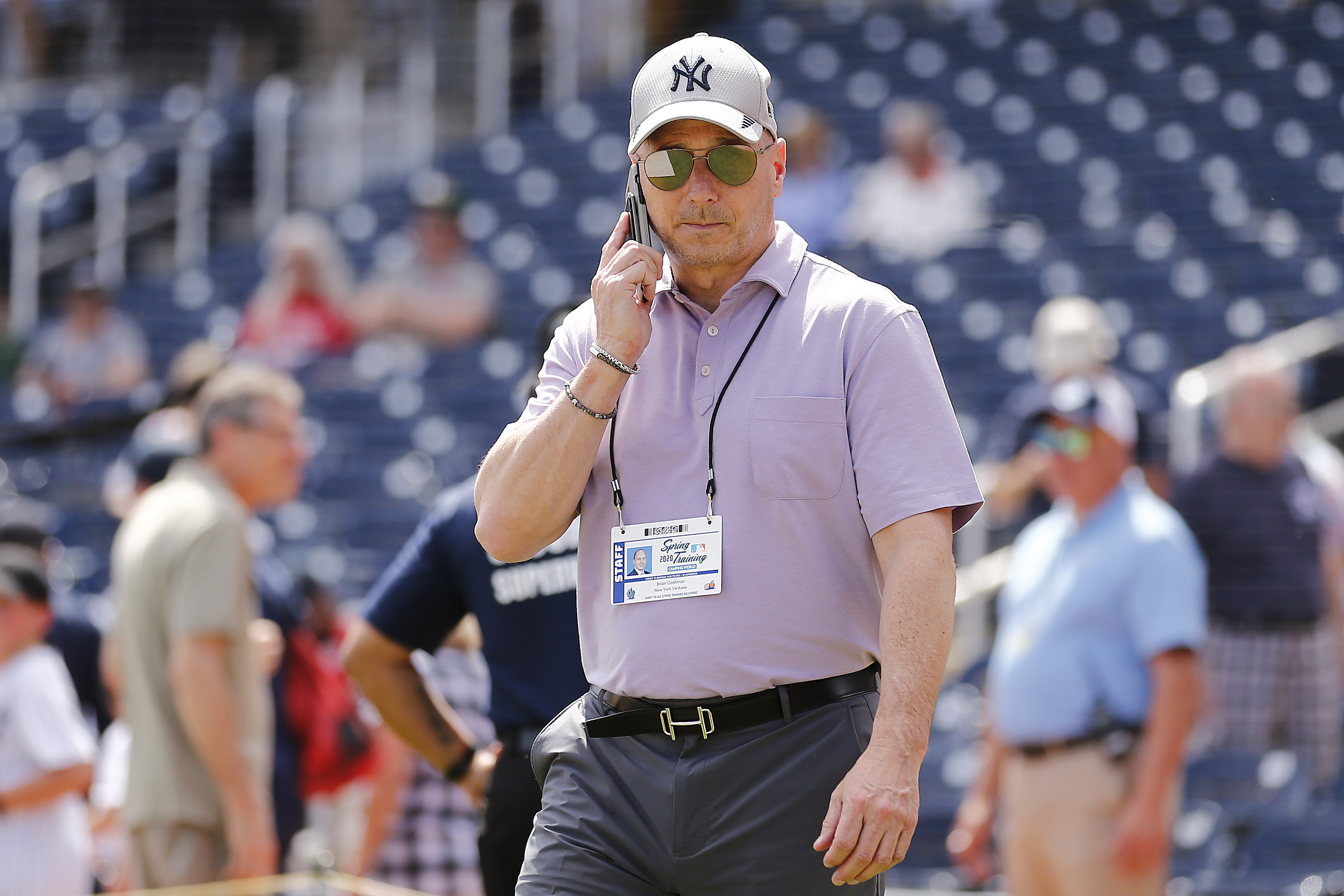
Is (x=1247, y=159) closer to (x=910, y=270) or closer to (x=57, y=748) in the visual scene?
(x=910, y=270)

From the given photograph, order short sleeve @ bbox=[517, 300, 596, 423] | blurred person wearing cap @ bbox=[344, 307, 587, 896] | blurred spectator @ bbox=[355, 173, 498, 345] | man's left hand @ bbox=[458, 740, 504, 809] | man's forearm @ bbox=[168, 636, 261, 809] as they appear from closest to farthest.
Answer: short sleeve @ bbox=[517, 300, 596, 423]
blurred person wearing cap @ bbox=[344, 307, 587, 896]
man's left hand @ bbox=[458, 740, 504, 809]
man's forearm @ bbox=[168, 636, 261, 809]
blurred spectator @ bbox=[355, 173, 498, 345]

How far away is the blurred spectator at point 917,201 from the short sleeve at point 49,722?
576 centimetres

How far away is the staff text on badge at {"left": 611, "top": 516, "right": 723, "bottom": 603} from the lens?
216 centimetres

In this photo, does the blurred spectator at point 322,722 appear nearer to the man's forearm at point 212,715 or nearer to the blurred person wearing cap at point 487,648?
the man's forearm at point 212,715

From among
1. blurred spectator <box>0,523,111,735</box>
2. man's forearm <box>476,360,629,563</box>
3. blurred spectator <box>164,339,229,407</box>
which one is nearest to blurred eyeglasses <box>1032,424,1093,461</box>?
man's forearm <box>476,360,629,563</box>

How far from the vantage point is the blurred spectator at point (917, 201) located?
30.5ft

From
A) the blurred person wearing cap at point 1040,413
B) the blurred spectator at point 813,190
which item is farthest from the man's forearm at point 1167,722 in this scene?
the blurred spectator at point 813,190

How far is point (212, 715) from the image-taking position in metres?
4.10

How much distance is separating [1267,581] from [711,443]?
4.06 m

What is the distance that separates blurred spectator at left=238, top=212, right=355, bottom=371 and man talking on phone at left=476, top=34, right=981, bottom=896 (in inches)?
296

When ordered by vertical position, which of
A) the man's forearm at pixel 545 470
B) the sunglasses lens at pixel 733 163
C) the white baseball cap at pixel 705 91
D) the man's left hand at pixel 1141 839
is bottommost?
the man's left hand at pixel 1141 839

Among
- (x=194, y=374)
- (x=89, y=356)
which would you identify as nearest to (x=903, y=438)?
(x=194, y=374)

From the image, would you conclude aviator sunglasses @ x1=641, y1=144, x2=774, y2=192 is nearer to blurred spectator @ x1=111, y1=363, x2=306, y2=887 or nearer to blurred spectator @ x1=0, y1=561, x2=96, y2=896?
blurred spectator @ x1=111, y1=363, x2=306, y2=887

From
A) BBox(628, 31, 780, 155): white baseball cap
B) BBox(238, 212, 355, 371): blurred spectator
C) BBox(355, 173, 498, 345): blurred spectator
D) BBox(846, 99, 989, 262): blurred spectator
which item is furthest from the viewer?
BBox(355, 173, 498, 345): blurred spectator
